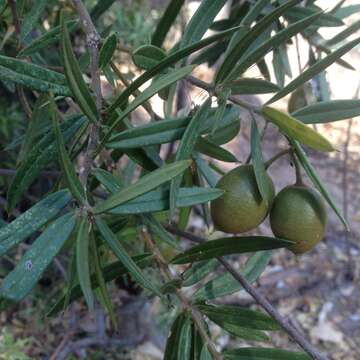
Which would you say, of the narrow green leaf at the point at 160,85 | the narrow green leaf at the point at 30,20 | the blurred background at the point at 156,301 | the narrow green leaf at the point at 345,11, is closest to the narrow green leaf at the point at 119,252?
the narrow green leaf at the point at 160,85

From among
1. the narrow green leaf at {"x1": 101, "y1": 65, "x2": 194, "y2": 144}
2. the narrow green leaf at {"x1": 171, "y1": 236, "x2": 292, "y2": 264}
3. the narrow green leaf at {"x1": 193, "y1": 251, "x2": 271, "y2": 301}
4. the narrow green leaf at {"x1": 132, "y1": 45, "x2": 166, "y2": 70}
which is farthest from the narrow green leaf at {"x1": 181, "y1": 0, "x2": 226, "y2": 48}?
the narrow green leaf at {"x1": 193, "y1": 251, "x2": 271, "y2": 301}

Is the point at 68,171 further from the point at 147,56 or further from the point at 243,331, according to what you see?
the point at 243,331

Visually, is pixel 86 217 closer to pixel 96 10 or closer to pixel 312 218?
pixel 312 218

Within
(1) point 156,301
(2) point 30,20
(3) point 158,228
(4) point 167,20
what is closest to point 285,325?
(3) point 158,228

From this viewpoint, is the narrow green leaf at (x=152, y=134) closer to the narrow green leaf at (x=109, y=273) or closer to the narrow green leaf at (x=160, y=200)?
the narrow green leaf at (x=160, y=200)

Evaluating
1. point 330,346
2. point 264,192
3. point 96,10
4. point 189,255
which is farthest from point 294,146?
point 330,346

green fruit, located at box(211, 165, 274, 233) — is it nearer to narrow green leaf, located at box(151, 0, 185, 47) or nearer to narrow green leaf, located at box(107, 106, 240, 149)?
narrow green leaf, located at box(107, 106, 240, 149)

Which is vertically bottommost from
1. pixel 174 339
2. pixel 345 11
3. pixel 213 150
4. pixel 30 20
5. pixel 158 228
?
pixel 174 339
